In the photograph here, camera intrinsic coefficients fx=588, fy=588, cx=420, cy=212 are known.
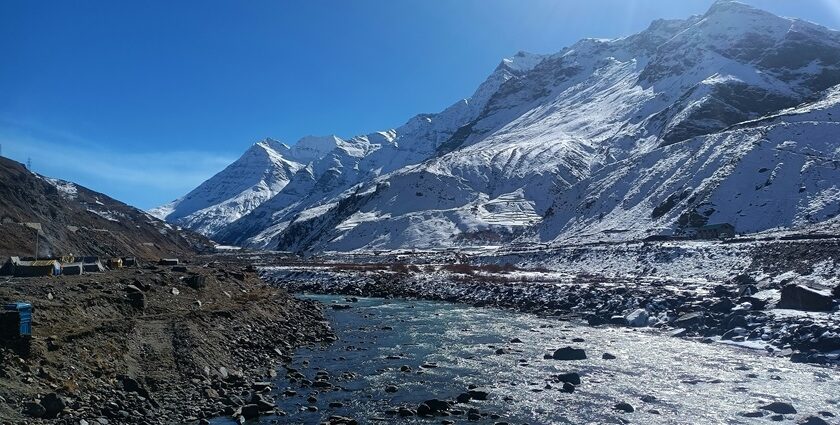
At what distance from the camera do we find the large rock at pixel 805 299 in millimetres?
35312

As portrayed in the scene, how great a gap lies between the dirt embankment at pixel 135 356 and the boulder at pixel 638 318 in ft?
68.8

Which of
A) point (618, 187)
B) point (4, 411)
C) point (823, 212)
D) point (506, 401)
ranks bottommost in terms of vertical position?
point (506, 401)

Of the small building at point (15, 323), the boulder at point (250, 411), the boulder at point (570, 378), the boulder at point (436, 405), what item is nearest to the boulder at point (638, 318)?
the boulder at point (570, 378)

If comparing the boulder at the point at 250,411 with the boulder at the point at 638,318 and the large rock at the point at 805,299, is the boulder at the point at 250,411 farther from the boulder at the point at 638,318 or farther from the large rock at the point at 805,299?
the large rock at the point at 805,299

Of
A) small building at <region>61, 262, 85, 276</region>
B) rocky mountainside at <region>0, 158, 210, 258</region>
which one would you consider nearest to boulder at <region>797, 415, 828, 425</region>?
small building at <region>61, 262, 85, 276</region>

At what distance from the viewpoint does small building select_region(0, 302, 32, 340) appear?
18.7m

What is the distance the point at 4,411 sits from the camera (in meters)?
15.9

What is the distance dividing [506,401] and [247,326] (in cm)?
1623

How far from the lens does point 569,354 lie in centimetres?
3039

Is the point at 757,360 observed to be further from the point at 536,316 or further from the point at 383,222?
the point at 383,222

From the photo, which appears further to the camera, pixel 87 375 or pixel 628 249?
pixel 628 249

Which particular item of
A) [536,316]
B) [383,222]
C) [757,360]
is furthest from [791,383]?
[383,222]

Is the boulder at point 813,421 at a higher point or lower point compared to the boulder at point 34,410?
lower

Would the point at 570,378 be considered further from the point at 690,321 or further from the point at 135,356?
the point at 135,356
